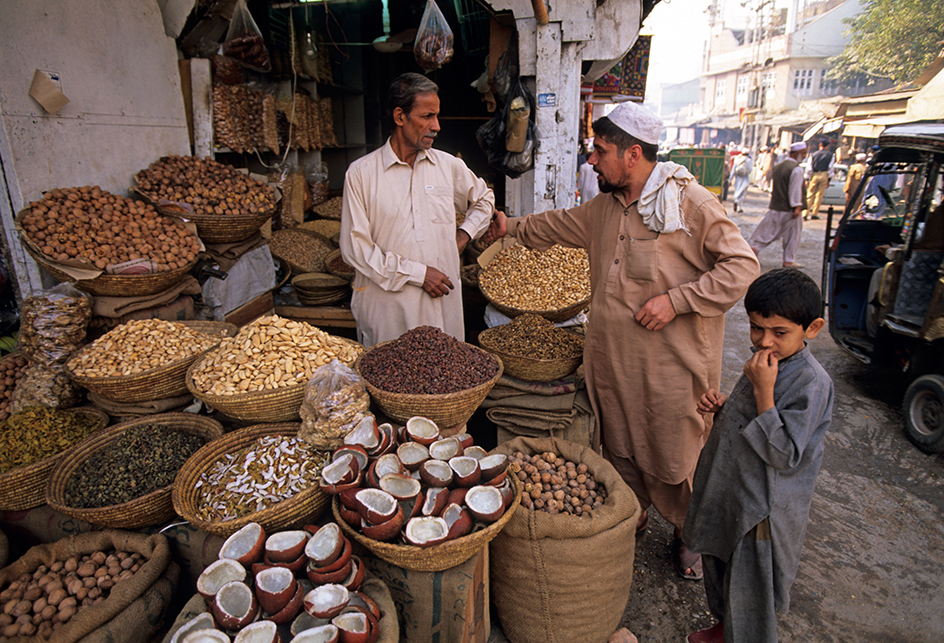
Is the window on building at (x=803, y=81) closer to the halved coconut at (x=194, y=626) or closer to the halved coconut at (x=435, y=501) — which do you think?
the halved coconut at (x=435, y=501)

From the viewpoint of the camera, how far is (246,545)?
5.16 feet

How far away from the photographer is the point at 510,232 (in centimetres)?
303

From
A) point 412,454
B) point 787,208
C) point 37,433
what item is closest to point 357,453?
point 412,454

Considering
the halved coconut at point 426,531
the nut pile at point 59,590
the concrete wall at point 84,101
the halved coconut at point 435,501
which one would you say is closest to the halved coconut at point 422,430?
the halved coconut at point 435,501

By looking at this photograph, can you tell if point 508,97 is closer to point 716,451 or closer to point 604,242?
point 604,242

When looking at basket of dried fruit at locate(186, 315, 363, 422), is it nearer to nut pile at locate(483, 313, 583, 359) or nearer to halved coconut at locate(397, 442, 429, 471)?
halved coconut at locate(397, 442, 429, 471)

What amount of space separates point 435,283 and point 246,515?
4.73ft

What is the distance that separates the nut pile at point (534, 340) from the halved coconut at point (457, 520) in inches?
43.9

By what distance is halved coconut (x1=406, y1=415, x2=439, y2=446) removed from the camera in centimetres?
193

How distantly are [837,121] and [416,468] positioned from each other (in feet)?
61.9

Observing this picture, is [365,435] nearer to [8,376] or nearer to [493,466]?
[493,466]

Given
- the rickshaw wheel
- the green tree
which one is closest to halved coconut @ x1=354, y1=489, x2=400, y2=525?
the rickshaw wheel

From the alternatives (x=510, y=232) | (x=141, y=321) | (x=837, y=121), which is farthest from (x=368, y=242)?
(x=837, y=121)

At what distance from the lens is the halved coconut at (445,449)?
1.88 meters
